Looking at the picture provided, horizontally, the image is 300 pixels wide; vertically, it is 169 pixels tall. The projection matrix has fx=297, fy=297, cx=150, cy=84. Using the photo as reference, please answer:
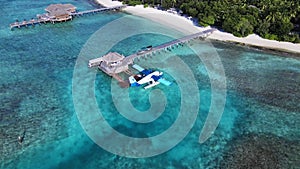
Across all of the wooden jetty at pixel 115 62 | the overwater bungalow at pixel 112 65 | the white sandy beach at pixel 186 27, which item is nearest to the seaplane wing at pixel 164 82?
the wooden jetty at pixel 115 62

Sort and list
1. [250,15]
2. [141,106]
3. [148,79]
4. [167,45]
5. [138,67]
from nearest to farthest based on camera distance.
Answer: [141,106], [148,79], [138,67], [167,45], [250,15]

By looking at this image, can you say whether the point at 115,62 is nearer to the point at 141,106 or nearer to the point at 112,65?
the point at 112,65

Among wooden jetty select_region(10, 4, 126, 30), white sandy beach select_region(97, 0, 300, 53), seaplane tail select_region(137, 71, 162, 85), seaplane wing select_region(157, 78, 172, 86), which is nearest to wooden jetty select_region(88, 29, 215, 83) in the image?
seaplane tail select_region(137, 71, 162, 85)

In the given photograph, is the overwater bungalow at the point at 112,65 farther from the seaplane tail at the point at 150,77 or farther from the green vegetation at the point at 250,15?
the green vegetation at the point at 250,15

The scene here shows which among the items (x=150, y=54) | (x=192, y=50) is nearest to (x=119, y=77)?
(x=150, y=54)

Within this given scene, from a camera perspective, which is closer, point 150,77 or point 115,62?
point 150,77

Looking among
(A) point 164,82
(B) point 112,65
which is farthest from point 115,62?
(A) point 164,82
